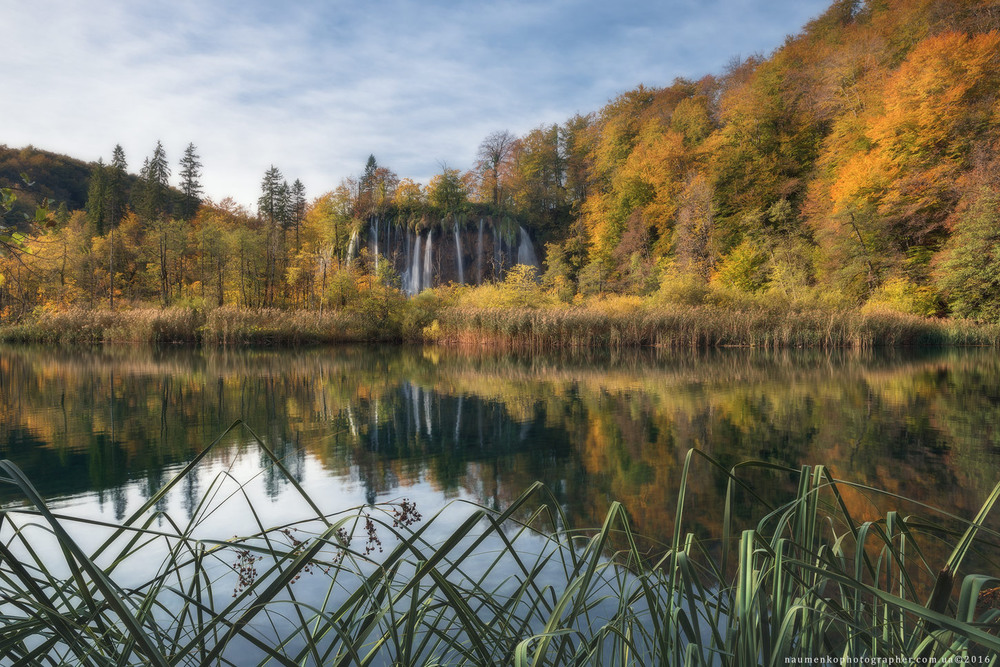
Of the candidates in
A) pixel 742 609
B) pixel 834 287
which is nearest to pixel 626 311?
pixel 834 287

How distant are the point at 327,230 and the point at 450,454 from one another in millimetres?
34028

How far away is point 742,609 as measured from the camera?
0.77m

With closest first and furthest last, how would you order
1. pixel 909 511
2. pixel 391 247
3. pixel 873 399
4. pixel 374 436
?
1. pixel 909 511
2. pixel 374 436
3. pixel 873 399
4. pixel 391 247

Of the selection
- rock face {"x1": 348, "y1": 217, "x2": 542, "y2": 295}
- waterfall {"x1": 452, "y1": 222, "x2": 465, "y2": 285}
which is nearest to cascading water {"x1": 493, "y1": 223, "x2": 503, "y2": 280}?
rock face {"x1": 348, "y1": 217, "x2": 542, "y2": 295}

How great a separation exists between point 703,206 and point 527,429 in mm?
24486

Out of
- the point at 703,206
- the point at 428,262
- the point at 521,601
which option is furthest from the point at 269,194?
the point at 521,601

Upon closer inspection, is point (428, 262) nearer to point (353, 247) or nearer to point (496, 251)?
point (496, 251)

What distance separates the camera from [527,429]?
5887 millimetres

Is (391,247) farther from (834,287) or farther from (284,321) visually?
(834,287)

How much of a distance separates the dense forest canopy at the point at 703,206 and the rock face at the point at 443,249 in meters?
0.12

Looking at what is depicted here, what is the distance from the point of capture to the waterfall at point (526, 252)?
36.2m

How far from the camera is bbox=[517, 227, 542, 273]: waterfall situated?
119 ft

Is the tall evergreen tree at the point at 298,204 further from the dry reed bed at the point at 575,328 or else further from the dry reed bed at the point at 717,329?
the dry reed bed at the point at 717,329

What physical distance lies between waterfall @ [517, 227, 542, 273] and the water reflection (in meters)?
25.2
